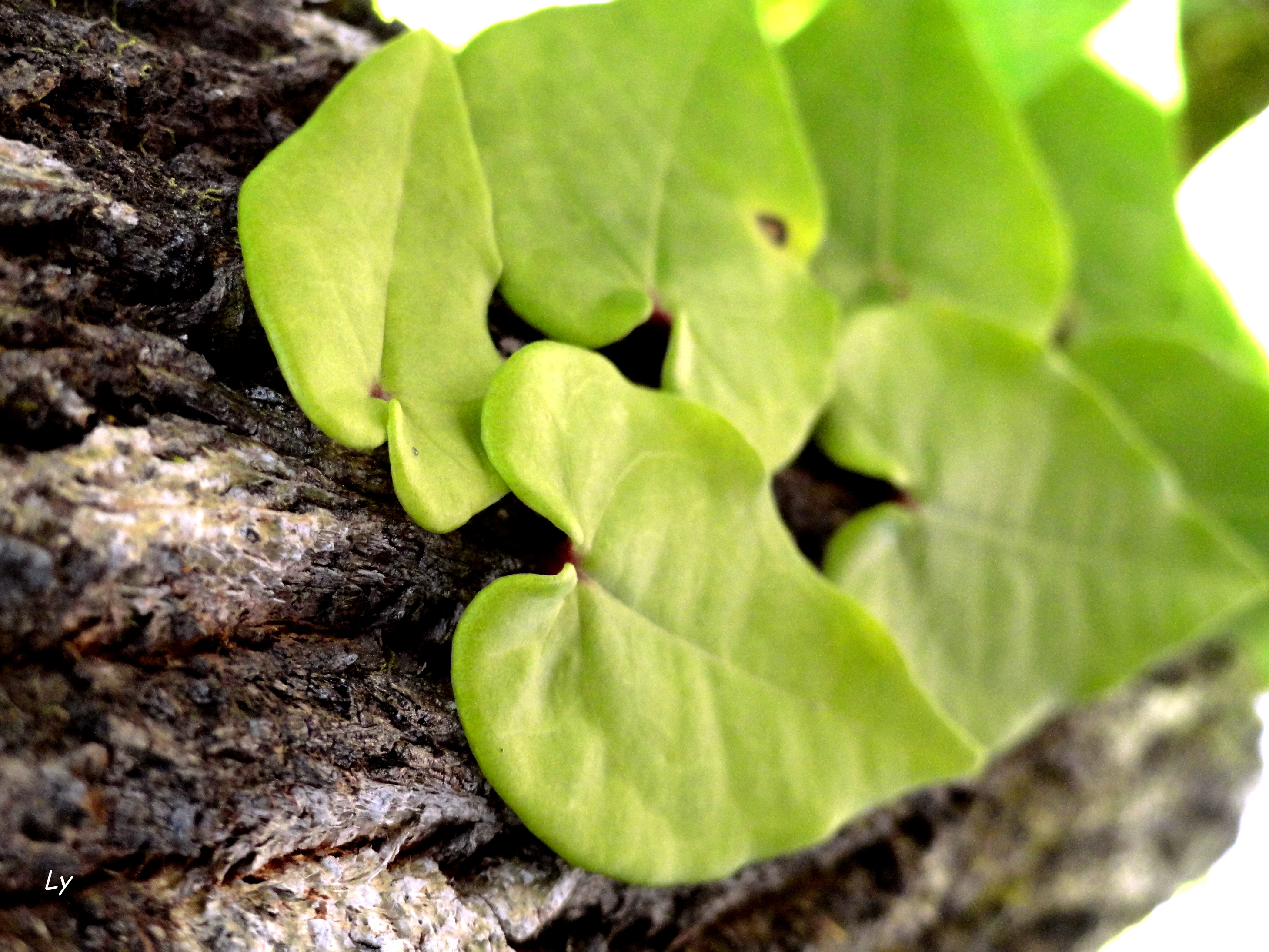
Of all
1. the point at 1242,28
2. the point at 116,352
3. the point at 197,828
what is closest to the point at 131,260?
the point at 116,352

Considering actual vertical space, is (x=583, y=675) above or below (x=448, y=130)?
below

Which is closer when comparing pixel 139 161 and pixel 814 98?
pixel 139 161

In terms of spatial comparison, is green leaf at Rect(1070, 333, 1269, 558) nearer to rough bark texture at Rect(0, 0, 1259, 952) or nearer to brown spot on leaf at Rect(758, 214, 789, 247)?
brown spot on leaf at Rect(758, 214, 789, 247)

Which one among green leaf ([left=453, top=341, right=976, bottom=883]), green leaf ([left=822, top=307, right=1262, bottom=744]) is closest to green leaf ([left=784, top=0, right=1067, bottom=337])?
green leaf ([left=822, top=307, right=1262, bottom=744])

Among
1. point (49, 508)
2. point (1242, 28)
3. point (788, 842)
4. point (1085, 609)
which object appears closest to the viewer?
point (49, 508)

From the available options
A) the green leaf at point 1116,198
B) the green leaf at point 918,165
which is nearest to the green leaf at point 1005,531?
the green leaf at point 918,165

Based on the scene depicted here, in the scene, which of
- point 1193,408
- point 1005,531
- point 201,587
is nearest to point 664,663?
point 201,587

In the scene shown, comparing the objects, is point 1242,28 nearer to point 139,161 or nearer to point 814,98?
point 814,98
